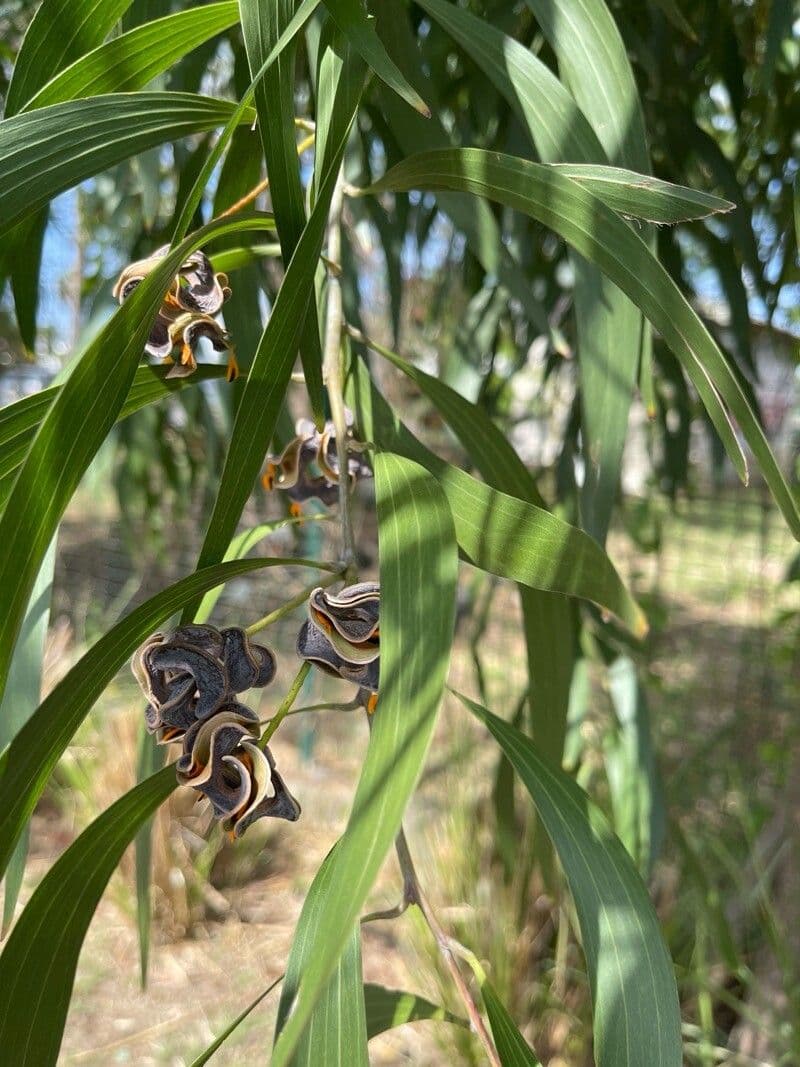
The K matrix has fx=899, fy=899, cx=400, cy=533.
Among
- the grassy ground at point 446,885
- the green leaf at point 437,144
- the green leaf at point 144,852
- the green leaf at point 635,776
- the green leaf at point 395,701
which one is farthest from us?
the grassy ground at point 446,885

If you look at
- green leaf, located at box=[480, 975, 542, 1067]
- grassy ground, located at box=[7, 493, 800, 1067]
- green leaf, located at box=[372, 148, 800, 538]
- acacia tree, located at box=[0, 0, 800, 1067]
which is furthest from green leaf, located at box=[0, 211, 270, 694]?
grassy ground, located at box=[7, 493, 800, 1067]

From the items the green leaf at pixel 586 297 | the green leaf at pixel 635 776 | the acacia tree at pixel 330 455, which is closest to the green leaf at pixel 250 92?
the acacia tree at pixel 330 455

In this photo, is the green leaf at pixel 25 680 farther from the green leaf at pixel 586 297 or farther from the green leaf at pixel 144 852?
the green leaf at pixel 586 297

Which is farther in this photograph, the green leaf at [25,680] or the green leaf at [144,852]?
the green leaf at [144,852]

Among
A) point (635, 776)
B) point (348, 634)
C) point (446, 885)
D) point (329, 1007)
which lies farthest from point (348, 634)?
point (446, 885)

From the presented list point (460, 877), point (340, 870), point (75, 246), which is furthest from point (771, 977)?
point (75, 246)

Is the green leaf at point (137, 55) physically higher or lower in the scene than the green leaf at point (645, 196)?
higher

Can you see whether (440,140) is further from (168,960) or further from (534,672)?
(168,960)

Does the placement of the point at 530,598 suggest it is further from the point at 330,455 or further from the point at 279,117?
the point at 279,117
